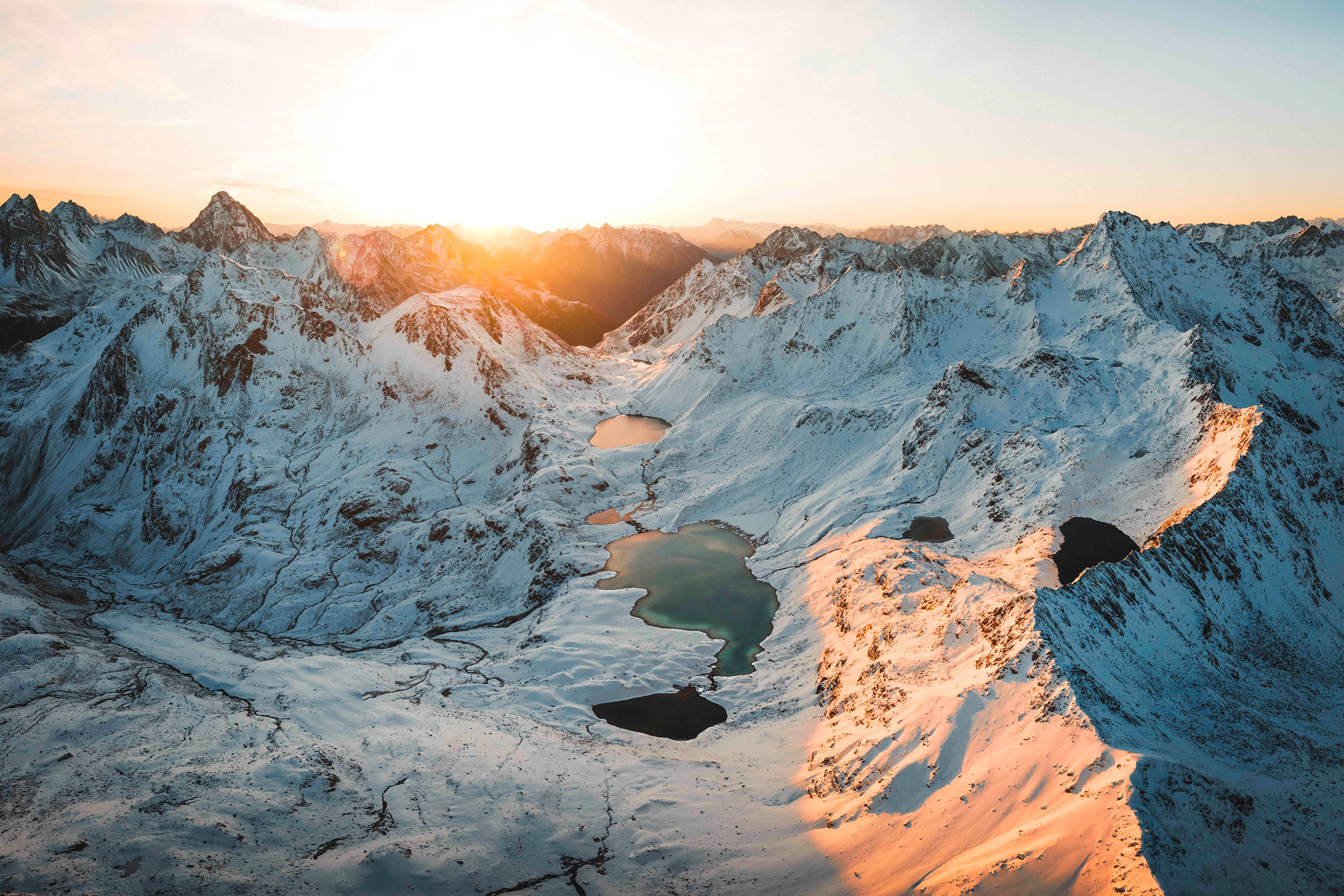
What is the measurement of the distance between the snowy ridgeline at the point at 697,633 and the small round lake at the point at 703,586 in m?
2.52

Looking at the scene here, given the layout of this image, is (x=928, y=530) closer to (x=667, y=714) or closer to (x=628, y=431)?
(x=667, y=714)

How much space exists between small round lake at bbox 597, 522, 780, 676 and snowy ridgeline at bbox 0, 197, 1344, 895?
2.52 metres

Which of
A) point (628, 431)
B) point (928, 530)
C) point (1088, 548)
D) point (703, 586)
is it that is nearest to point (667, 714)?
point (703, 586)

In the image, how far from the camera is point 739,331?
592 ft

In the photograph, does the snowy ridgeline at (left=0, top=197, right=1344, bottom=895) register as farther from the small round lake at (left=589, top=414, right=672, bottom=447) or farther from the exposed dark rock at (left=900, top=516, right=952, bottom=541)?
the small round lake at (left=589, top=414, right=672, bottom=447)

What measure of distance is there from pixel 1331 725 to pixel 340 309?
218540mm

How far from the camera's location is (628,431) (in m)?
157

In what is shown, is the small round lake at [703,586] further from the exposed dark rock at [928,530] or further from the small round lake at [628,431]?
the small round lake at [628,431]

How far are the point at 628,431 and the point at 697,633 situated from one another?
8343 cm

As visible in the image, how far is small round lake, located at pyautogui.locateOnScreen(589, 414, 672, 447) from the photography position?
486ft

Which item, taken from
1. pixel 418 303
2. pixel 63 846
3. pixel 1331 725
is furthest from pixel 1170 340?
pixel 418 303

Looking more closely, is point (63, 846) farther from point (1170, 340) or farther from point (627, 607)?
point (1170, 340)

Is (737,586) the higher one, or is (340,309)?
(340,309)

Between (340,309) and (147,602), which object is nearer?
(147,602)
